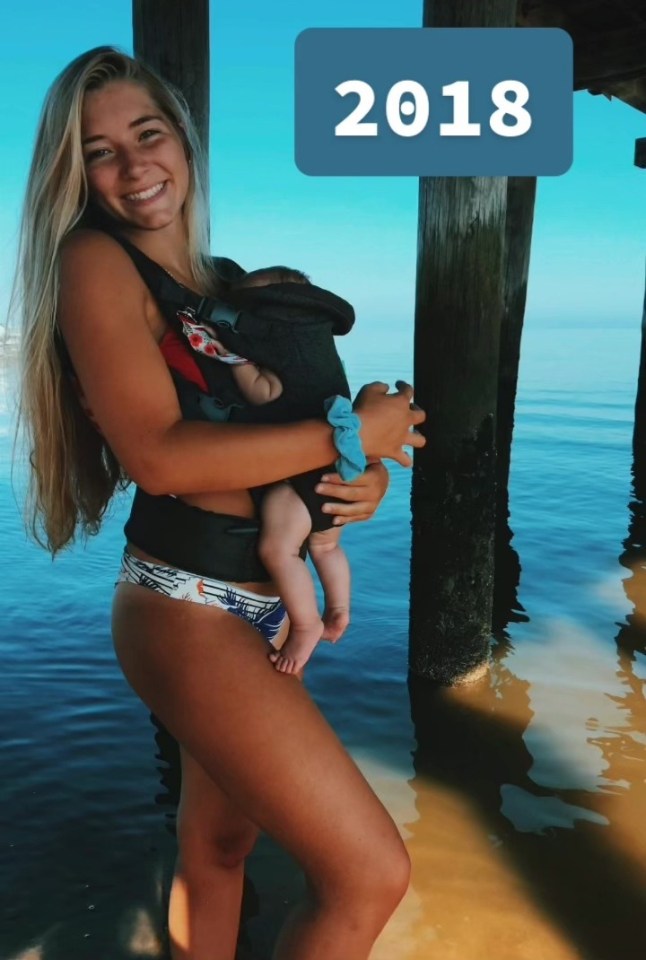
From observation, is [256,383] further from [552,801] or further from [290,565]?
[552,801]

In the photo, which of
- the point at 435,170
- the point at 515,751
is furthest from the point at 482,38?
the point at 515,751

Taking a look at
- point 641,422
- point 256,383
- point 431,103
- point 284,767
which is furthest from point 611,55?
point 284,767

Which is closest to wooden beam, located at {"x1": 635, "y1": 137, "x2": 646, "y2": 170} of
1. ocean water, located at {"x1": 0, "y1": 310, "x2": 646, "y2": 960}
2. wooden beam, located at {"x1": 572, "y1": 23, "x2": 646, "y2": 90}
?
wooden beam, located at {"x1": 572, "y1": 23, "x2": 646, "y2": 90}

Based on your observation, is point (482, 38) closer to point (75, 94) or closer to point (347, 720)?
point (75, 94)

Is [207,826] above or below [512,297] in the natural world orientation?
below

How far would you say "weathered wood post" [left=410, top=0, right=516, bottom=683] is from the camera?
3744mm

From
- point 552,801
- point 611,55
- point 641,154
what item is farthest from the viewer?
point 641,154

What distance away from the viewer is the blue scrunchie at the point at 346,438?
5.65ft

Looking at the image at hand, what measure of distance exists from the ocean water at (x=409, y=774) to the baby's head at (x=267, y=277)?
635 millimetres

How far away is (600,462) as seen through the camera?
451 inches

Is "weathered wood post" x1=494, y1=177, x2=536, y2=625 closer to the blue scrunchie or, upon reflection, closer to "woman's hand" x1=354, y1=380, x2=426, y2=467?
"woman's hand" x1=354, y1=380, x2=426, y2=467

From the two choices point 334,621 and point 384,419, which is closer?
point 384,419

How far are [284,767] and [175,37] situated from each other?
295 cm

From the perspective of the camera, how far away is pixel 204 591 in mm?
1732
